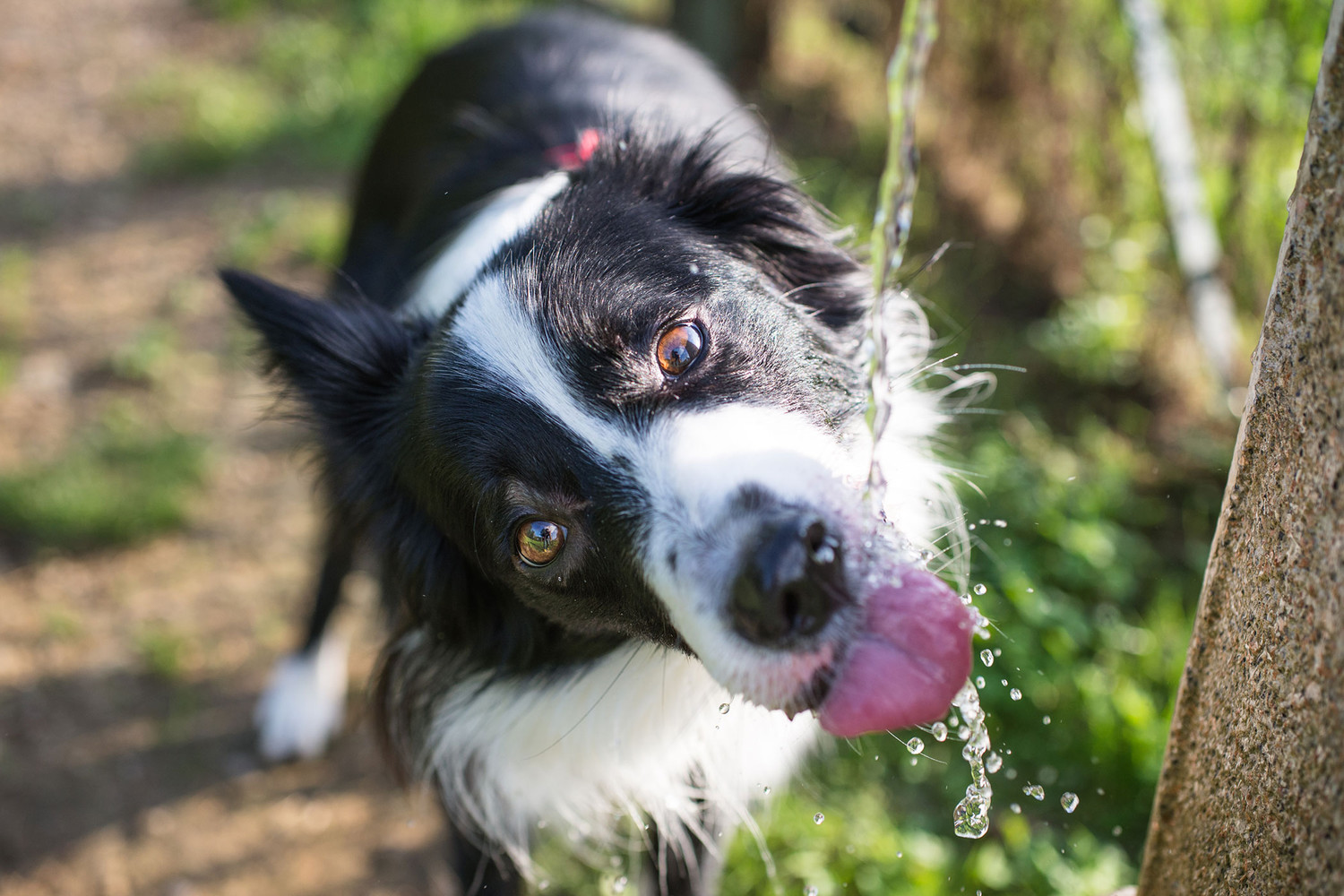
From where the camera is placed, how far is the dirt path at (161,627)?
3.29 m

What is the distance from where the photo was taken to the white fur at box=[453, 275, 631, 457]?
6.10ft

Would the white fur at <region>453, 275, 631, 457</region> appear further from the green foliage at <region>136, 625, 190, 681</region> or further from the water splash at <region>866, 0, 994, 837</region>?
the green foliage at <region>136, 625, 190, 681</region>

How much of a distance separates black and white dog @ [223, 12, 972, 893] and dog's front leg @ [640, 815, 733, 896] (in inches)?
0.5

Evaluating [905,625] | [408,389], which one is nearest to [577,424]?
[408,389]

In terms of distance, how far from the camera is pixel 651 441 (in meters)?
1.82

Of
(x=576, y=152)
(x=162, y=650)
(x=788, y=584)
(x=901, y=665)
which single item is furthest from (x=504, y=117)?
(x=162, y=650)

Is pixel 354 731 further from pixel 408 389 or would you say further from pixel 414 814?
pixel 408 389

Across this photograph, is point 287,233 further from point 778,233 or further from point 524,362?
point 524,362

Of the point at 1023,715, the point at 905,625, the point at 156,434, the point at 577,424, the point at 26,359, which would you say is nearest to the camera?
the point at 905,625

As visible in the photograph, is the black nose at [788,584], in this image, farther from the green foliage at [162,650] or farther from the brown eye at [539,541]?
the green foliage at [162,650]

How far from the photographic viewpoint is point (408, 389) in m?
2.23

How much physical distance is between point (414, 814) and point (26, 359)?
3160mm

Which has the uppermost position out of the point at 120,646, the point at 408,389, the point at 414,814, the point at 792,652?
the point at 792,652

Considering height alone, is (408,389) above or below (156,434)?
above
